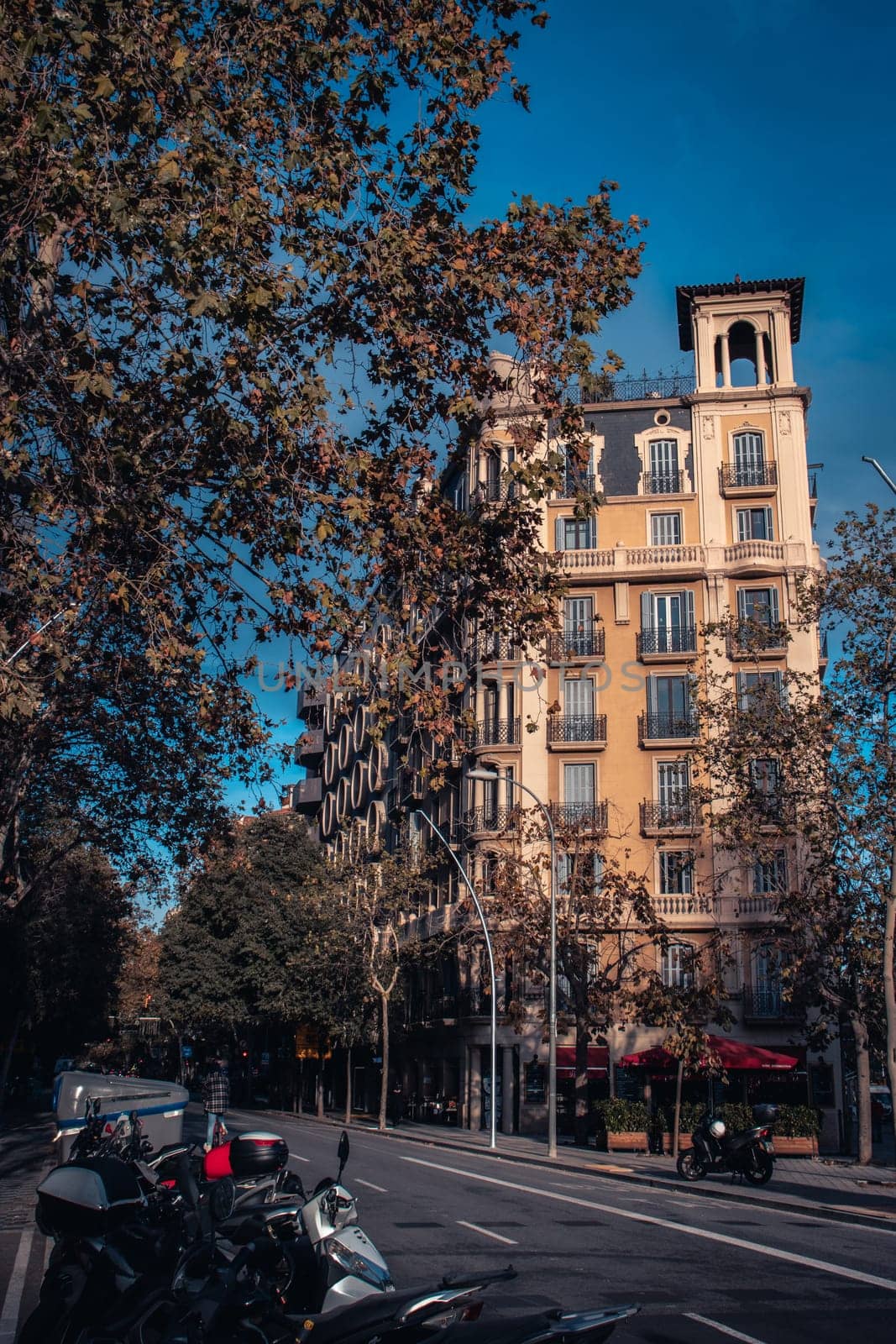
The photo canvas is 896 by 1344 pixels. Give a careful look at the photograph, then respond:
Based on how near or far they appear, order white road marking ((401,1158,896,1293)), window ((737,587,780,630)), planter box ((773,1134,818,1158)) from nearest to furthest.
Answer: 1. white road marking ((401,1158,896,1293))
2. planter box ((773,1134,818,1158))
3. window ((737,587,780,630))

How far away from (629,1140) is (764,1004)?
29.2ft

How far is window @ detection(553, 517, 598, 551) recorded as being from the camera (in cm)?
4419

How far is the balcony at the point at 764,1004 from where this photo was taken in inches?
1486

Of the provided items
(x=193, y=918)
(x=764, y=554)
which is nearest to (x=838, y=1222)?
(x=764, y=554)

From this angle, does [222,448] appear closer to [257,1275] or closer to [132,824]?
[257,1275]

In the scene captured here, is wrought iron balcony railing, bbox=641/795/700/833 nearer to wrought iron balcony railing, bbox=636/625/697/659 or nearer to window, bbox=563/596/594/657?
wrought iron balcony railing, bbox=636/625/697/659

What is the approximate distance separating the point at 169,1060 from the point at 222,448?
328 ft

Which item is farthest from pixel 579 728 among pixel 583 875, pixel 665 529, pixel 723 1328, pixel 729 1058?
pixel 723 1328

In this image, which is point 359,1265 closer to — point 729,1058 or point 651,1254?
point 651,1254

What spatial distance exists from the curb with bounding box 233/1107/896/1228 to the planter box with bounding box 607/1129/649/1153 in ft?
9.25

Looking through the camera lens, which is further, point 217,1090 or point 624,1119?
point 624,1119

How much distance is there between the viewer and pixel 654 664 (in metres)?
42.3

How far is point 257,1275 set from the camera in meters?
5.76

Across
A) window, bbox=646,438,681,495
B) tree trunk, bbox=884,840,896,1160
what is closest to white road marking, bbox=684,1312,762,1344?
tree trunk, bbox=884,840,896,1160
